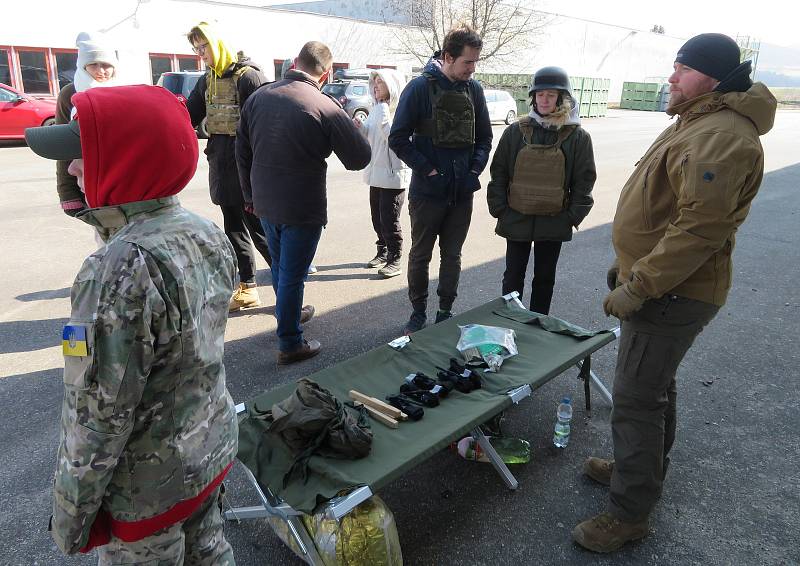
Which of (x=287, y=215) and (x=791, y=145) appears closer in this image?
(x=287, y=215)

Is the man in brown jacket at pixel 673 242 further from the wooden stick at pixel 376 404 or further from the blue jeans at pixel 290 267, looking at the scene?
the blue jeans at pixel 290 267

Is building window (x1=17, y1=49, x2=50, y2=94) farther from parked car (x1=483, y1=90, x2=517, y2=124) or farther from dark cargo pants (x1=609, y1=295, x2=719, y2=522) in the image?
dark cargo pants (x1=609, y1=295, x2=719, y2=522)

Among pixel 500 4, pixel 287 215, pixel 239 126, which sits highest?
pixel 500 4

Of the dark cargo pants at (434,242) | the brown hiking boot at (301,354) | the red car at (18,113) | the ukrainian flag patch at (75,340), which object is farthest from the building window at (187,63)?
the ukrainian flag patch at (75,340)

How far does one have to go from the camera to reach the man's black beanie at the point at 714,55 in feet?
7.36

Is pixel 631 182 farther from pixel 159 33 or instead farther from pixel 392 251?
pixel 159 33

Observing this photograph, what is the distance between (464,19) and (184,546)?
28338 mm

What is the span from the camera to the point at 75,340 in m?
1.36

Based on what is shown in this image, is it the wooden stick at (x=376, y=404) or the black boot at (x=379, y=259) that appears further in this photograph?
the black boot at (x=379, y=259)

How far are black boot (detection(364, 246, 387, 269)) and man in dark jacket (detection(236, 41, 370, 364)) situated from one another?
219cm

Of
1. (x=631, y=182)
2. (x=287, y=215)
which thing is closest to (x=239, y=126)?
(x=287, y=215)

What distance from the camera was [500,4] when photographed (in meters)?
28.0

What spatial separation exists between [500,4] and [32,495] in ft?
98.1

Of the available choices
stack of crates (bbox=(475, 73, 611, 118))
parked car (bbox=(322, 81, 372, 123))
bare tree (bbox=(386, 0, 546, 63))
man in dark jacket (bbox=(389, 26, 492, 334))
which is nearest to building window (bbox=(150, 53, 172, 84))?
parked car (bbox=(322, 81, 372, 123))
